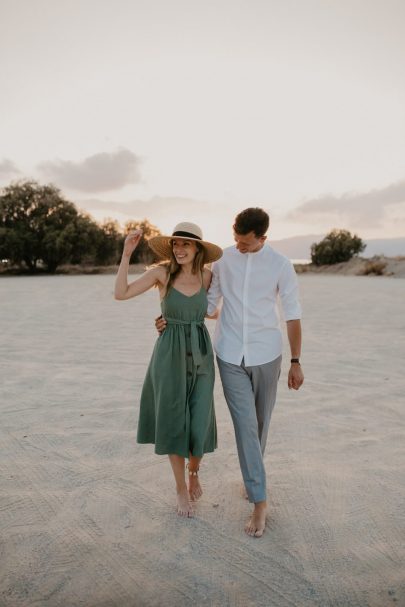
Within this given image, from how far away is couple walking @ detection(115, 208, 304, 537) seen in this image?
2967 millimetres

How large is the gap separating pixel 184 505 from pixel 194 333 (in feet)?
3.69

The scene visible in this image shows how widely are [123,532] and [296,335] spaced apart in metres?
1.61

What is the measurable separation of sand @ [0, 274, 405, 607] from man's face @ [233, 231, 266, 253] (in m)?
1.71

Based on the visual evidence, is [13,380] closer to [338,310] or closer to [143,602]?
[143,602]

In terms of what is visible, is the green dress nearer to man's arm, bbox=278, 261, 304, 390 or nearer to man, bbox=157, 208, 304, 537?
man, bbox=157, 208, 304, 537

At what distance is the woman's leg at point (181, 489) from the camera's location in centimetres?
311

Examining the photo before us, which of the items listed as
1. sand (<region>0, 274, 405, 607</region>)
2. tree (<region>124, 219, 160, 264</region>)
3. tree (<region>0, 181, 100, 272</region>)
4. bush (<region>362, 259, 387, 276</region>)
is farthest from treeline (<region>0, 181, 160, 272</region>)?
sand (<region>0, 274, 405, 607</region>)

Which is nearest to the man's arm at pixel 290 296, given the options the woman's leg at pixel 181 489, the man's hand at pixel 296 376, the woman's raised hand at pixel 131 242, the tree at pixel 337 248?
the man's hand at pixel 296 376

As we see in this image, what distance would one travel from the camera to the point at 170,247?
3.25 m

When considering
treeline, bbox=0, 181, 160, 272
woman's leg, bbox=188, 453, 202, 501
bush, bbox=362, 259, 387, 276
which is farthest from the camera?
treeline, bbox=0, 181, 160, 272

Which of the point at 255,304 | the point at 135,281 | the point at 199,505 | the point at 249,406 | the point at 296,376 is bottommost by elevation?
the point at 199,505

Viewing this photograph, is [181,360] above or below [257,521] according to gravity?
above

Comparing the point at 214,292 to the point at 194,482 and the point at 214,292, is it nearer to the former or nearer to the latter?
the point at 214,292

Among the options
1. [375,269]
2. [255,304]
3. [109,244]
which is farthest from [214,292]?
[109,244]
